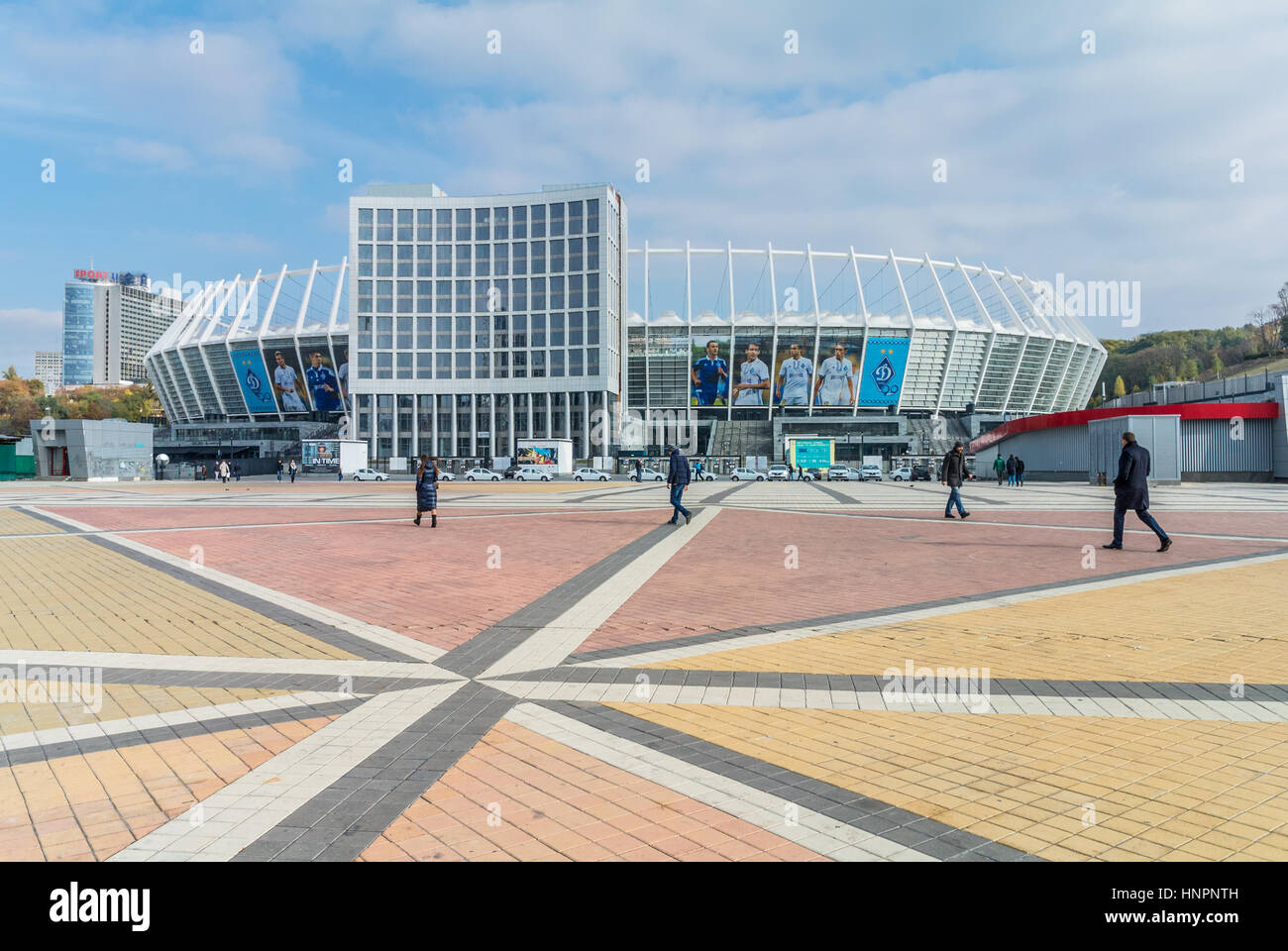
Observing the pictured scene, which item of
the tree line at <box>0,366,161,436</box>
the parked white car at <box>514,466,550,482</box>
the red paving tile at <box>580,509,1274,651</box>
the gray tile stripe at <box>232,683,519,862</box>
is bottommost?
the parked white car at <box>514,466,550,482</box>

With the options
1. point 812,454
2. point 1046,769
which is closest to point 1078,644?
point 1046,769

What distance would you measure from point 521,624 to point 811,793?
4115mm

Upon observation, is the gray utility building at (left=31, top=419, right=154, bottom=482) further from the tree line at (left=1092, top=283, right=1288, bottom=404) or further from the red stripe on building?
the tree line at (left=1092, top=283, right=1288, bottom=404)

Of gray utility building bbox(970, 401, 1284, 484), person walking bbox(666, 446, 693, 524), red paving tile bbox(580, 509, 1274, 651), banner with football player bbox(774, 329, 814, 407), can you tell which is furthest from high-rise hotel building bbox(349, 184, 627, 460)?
red paving tile bbox(580, 509, 1274, 651)

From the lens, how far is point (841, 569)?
10.4 meters

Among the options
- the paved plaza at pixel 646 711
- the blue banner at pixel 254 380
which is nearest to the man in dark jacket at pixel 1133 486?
the paved plaza at pixel 646 711

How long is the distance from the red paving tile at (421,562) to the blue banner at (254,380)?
9104 cm

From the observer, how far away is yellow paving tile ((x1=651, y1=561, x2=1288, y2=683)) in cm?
559

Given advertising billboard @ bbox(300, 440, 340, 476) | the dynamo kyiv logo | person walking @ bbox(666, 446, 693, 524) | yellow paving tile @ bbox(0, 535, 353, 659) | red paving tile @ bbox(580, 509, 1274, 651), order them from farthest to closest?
the dynamo kyiv logo, advertising billboard @ bbox(300, 440, 340, 476), person walking @ bbox(666, 446, 693, 524), red paving tile @ bbox(580, 509, 1274, 651), yellow paving tile @ bbox(0, 535, 353, 659)

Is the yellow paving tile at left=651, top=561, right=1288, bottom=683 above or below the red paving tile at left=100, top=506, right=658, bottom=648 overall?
above

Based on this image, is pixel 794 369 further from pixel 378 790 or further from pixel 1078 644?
pixel 378 790

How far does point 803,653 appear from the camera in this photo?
6.11 m

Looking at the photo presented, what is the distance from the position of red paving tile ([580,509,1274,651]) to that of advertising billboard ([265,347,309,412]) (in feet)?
306
